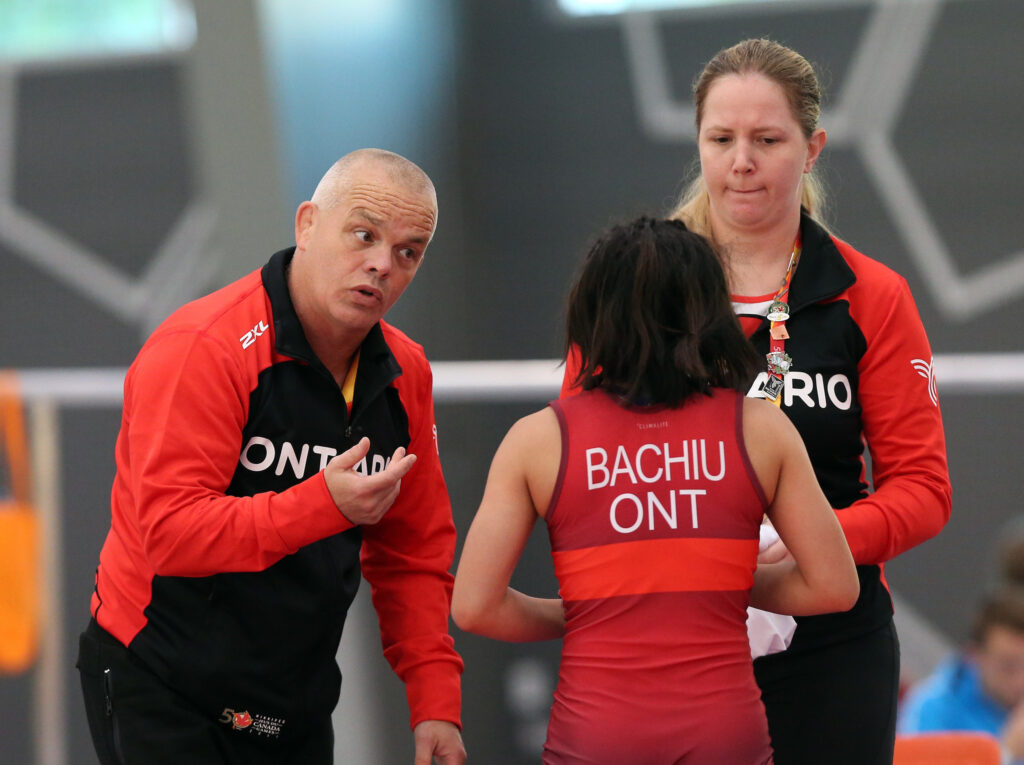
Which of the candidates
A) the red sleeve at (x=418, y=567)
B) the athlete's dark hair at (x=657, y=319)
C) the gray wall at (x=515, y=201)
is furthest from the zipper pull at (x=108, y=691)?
the gray wall at (x=515, y=201)

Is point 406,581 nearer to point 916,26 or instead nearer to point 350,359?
point 350,359

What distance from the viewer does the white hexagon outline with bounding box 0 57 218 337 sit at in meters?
4.62

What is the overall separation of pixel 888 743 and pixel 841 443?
1.54ft

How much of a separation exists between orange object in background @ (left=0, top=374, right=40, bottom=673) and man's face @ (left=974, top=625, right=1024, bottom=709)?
3634 mm

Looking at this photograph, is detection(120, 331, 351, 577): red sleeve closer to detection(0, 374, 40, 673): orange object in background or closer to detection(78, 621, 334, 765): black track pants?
detection(78, 621, 334, 765): black track pants

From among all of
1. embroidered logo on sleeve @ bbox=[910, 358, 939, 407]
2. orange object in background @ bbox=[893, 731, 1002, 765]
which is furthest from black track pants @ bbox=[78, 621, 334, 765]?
orange object in background @ bbox=[893, 731, 1002, 765]

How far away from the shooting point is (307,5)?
3.98m

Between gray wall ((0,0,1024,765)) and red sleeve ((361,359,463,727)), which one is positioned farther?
gray wall ((0,0,1024,765))

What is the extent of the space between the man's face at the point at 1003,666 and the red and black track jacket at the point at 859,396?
1783 mm

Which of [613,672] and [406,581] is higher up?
[406,581]

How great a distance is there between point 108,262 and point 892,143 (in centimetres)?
310

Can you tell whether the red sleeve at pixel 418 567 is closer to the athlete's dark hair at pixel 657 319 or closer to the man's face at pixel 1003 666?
the athlete's dark hair at pixel 657 319

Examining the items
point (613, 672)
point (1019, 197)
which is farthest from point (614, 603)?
point (1019, 197)

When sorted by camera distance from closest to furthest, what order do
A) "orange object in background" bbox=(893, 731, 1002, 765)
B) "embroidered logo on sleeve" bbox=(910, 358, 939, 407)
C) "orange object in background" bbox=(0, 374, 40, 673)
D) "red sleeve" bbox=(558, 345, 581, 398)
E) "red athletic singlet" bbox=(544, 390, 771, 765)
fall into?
"red athletic singlet" bbox=(544, 390, 771, 765)
"red sleeve" bbox=(558, 345, 581, 398)
"embroidered logo on sleeve" bbox=(910, 358, 939, 407)
"orange object in background" bbox=(893, 731, 1002, 765)
"orange object in background" bbox=(0, 374, 40, 673)
